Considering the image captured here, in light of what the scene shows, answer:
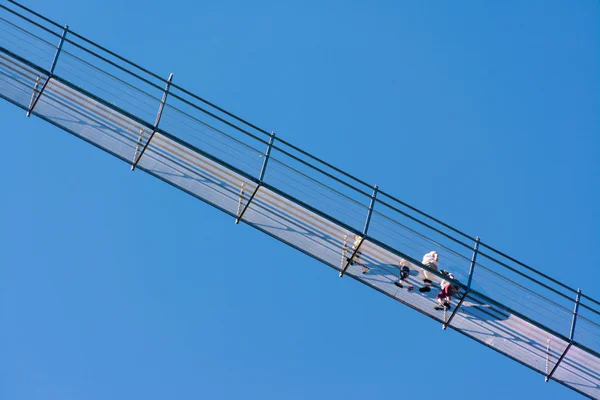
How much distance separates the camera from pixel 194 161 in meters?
18.2

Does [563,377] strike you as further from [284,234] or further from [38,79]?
[38,79]

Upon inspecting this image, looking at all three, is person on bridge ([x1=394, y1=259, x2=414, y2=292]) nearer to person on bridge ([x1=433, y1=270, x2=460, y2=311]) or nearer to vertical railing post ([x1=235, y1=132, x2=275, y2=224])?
person on bridge ([x1=433, y1=270, x2=460, y2=311])

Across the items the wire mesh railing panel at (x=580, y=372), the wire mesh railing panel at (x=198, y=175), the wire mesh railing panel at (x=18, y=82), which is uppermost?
the wire mesh railing panel at (x=18, y=82)

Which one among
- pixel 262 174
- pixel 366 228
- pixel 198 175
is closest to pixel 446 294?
pixel 366 228

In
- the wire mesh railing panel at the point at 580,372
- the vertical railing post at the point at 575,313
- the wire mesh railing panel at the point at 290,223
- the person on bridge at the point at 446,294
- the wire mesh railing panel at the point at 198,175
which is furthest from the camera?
the wire mesh railing panel at the point at 580,372

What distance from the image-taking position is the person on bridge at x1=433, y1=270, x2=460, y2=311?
60.2ft

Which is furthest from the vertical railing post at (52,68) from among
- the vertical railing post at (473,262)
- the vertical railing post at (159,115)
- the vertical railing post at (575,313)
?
the vertical railing post at (575,313)

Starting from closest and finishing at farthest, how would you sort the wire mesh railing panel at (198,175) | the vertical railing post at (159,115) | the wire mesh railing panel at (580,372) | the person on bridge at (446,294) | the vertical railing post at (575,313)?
the vertical railing post at (159,115), the wire mesh railing panel at (198,175), the person on bridge at (446,294), the vertical railing post at (575,313), the wire mesh railing panel at (580,372)

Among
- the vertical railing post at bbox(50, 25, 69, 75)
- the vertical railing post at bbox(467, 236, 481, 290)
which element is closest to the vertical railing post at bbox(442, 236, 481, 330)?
the vertical railing post at bbox(467, 236, 481, 290)

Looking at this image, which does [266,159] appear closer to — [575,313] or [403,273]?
[403,273]

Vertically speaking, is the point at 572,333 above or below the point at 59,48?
below

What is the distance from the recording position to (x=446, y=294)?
1853 centimetres

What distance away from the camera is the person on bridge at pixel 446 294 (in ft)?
60.2

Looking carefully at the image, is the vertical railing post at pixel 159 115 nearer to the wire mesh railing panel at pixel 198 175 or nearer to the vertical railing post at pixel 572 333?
the wire mesh railing panel at pixel 198 175
